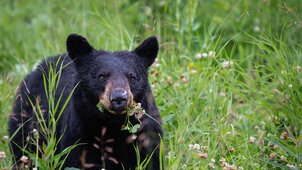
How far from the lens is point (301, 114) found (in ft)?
21.3

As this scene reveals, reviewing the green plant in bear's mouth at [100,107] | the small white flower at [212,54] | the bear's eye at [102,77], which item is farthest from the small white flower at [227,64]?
the green plant in bear's mouth at [100,107]

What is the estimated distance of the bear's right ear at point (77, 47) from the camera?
20.9 ft

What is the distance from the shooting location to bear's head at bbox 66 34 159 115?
582cm

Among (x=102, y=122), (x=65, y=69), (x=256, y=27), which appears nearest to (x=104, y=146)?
(x=102, y=122)

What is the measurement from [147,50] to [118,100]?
91cm

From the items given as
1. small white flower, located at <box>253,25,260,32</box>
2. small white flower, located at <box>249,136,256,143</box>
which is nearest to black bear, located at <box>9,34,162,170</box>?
small white flower, located at <box>249,136,256,143</box>

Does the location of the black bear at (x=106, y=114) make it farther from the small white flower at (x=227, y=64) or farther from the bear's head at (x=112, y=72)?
the small white flower at (x=227, y=64)

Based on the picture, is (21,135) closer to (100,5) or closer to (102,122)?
(102,122)

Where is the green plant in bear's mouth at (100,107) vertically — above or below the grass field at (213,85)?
above

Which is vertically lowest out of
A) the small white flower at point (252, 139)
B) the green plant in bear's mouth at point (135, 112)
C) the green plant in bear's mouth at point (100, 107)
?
the small white flower at point (252, 139)

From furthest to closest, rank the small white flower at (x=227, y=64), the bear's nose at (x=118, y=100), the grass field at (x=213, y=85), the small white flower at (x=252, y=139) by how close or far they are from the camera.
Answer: the small white flower at (x=227, y=64)
the small white flower at (x=252, y=139)
the grass field at (x=213, y=85)
the bear's nose at (x=118, y=100)

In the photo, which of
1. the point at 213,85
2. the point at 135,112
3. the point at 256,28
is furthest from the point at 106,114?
the point at 256,28

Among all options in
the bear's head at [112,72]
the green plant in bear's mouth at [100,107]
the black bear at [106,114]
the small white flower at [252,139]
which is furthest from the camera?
the small white flower at [252,139]

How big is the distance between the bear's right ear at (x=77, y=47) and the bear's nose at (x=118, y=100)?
75 cm
